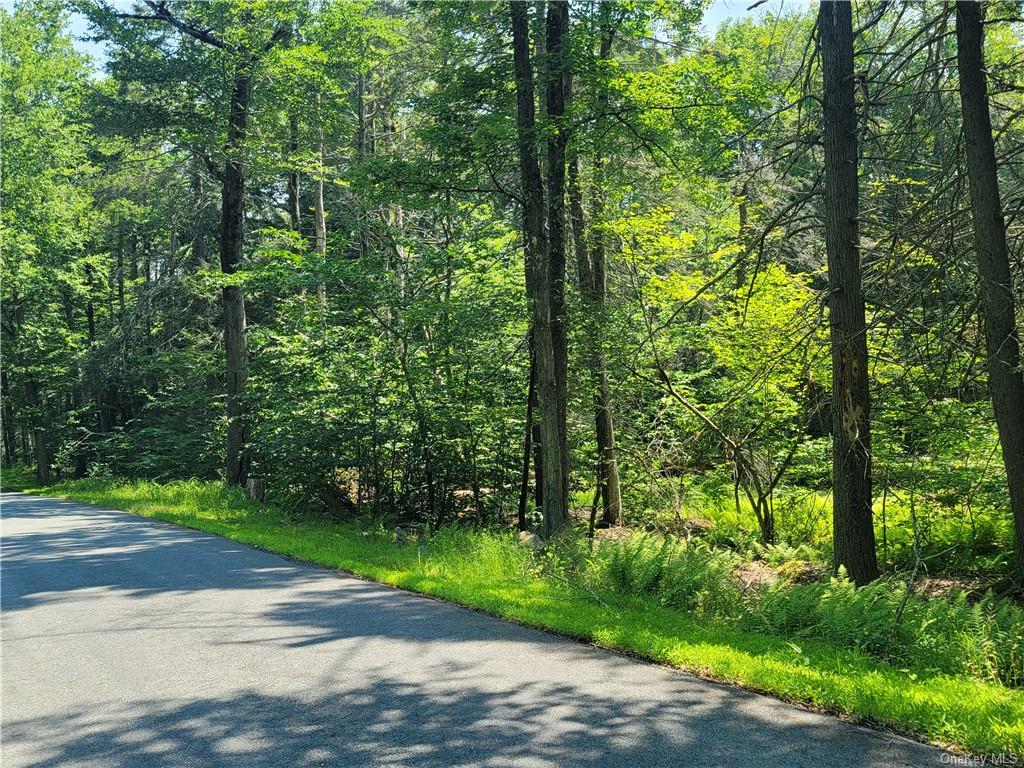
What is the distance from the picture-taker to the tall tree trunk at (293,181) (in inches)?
797

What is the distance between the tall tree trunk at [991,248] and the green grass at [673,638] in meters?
2.86

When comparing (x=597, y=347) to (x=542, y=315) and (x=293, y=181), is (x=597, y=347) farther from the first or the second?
(x=293, y=181)

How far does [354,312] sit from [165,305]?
488 inches

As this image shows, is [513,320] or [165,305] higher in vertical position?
[165,305]

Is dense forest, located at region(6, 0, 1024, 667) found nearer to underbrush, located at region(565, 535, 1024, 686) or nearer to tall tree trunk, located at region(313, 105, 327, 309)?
tall tree trunk, located at region(313, 105, 327, 309)

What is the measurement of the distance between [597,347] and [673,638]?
7.43 meters

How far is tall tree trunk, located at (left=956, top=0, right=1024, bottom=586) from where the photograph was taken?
7.12 meters

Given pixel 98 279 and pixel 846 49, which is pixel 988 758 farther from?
pixel 98 279

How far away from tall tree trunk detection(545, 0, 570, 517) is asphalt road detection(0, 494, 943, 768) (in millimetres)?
4983

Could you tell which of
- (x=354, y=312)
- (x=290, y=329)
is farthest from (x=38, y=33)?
(x=354, y=312)

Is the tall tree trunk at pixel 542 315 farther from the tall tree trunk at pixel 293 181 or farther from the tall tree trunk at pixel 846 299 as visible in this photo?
the tall tree trunk at pixel 293 181

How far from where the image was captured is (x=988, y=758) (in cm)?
396

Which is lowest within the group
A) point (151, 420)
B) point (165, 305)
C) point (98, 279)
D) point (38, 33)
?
point (151, 420)

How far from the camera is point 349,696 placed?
506 centimetres
